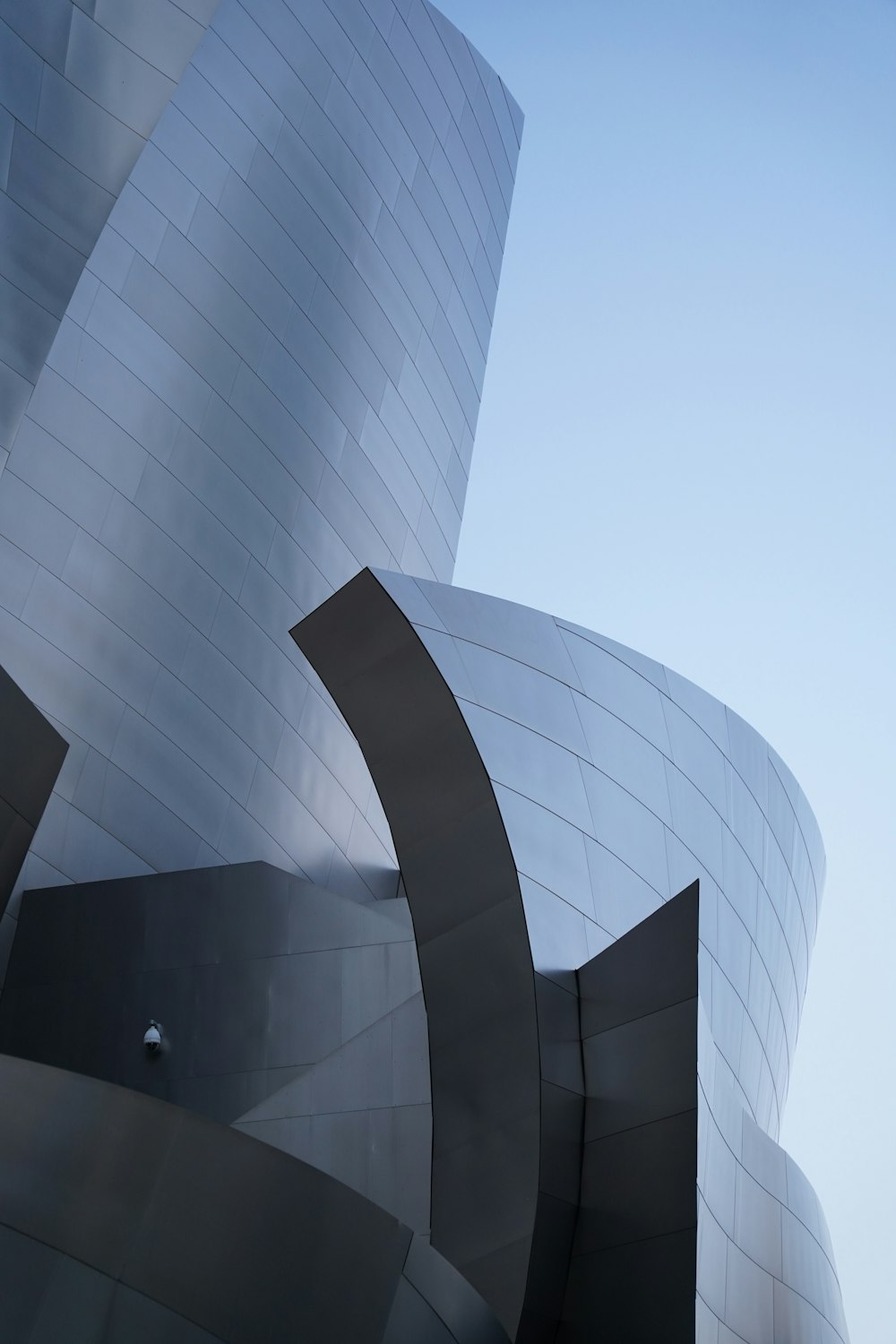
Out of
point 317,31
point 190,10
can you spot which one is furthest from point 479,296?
point 190,10

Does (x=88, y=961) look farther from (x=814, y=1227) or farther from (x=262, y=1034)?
(x=814, y=1227)

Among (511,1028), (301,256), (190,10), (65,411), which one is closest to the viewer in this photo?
(511,1028)

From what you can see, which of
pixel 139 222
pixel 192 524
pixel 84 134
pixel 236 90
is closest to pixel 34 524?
pixel 192 524

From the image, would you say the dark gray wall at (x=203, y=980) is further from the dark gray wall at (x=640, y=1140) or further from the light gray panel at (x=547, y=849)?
the dark gray wall at (x=640, y=1140)

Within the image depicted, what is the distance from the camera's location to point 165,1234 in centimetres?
731

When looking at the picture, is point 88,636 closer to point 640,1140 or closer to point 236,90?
Result: point 236,90

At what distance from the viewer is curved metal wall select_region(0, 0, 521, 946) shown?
→ 18.3m

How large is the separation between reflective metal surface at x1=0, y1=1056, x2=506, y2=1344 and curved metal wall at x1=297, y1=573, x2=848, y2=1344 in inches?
121

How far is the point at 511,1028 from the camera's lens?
11.3 metres

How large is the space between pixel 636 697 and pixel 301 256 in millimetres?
13006

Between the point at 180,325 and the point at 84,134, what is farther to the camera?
the point at 180,325

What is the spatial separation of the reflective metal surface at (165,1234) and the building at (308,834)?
0.02 meters

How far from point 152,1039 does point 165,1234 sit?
9.39 m

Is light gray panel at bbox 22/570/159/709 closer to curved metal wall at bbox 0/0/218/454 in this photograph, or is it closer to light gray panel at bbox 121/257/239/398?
curved metal wall at bbox 0/0/218/454
